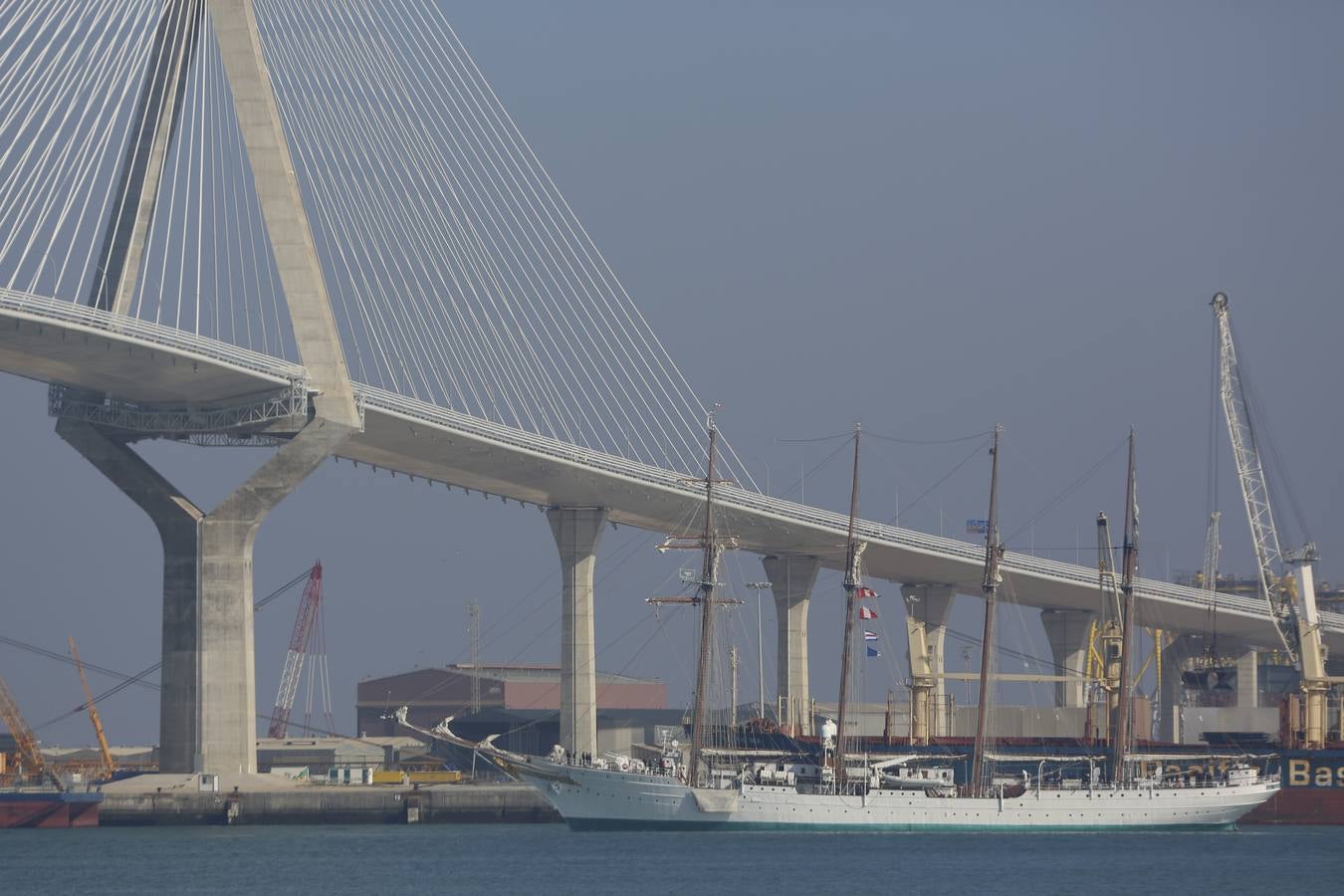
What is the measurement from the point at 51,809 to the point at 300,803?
899 cm

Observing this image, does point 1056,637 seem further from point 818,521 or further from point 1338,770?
point 1338,770

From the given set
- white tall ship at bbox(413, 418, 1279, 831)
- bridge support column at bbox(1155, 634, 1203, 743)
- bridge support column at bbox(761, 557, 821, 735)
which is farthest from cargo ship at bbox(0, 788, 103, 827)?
bridge support column at bbox(1155, 634, 1203, 743)

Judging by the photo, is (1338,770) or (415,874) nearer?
(415,874)

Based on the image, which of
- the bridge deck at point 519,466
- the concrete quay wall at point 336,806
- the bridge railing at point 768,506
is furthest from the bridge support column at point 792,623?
the concrete quay wall at point 336,806

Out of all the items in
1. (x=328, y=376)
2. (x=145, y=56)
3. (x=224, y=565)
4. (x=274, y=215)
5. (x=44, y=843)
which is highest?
(x=145, y=56)

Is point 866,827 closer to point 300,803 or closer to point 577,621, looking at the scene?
point 300,803

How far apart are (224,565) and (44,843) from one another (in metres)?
11.7

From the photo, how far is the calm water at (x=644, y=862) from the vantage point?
187ft

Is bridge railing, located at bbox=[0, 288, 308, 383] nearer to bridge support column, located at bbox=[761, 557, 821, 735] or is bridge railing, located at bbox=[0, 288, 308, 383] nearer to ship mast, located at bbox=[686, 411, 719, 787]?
ship mast, located at bbox=[686, 411, 719, 787]

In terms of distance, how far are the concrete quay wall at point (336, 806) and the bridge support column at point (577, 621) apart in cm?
1049

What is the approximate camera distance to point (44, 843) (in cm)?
7175

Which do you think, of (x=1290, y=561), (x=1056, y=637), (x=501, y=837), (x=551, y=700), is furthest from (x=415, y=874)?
(x=551, y=700)

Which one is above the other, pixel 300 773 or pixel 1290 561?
pixel 1290 561

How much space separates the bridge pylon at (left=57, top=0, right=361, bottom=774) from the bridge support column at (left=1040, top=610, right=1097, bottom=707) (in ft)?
171
